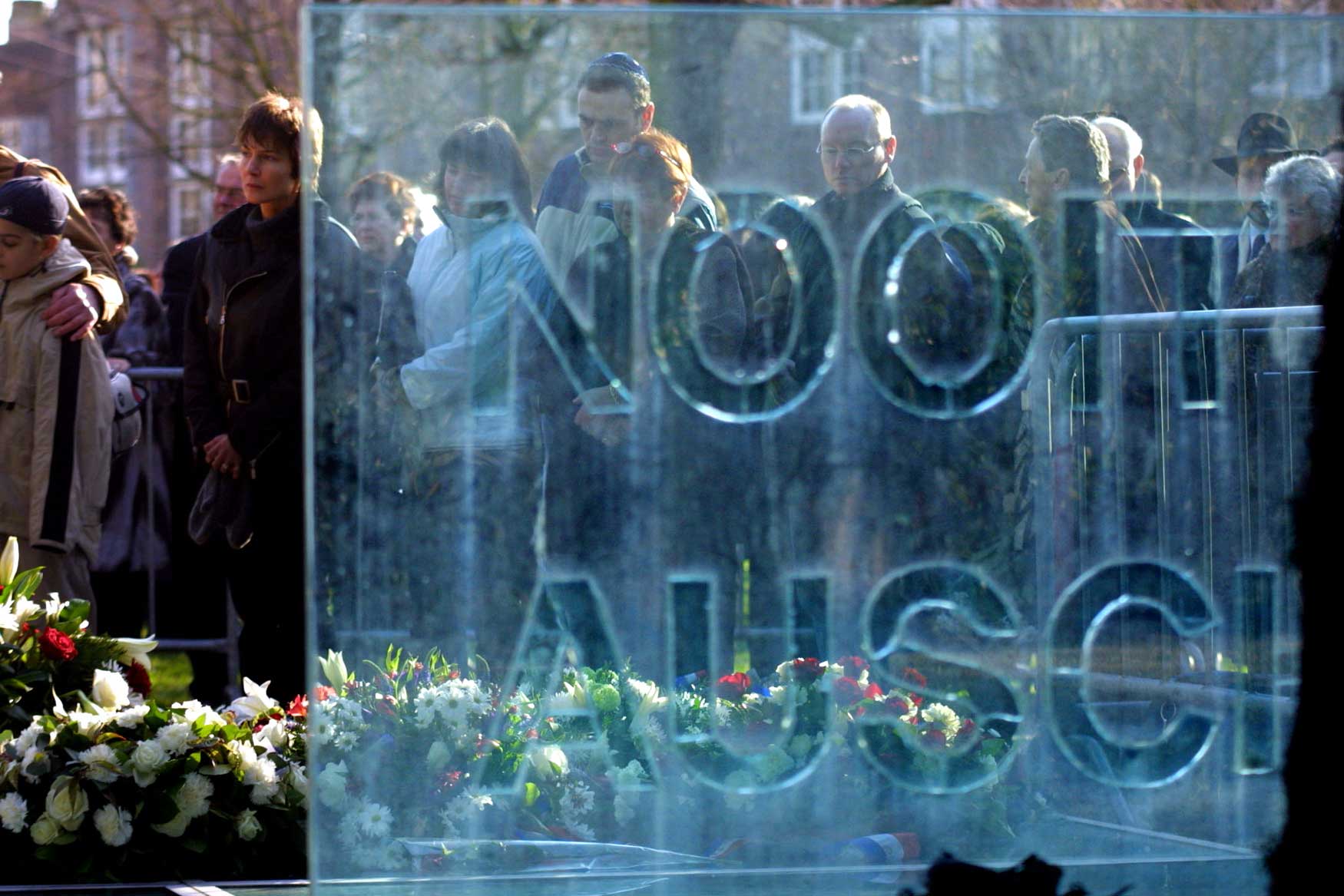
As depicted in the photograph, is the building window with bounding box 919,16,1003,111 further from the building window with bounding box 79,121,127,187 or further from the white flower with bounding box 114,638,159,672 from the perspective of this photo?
the building window with bounding box 79,121,127,187

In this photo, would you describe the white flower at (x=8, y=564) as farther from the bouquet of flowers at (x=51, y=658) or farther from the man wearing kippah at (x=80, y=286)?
the man wearing kippah at (x=80, y=286)

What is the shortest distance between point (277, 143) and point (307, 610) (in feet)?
6.61

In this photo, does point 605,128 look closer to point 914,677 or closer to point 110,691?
point 914,677

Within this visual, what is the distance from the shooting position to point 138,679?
429 cm

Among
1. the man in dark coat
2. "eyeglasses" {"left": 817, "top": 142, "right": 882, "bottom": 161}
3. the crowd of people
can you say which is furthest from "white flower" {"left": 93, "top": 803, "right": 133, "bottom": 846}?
the man in dark coat

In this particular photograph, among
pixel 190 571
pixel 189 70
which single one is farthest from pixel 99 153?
pixel 190 571

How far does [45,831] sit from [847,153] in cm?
213

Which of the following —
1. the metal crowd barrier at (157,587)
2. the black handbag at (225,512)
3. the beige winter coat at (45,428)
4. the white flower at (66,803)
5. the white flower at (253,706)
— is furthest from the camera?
the metal crowd barrier at (157,587)

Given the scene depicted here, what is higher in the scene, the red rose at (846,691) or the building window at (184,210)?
the building window at (184,210)

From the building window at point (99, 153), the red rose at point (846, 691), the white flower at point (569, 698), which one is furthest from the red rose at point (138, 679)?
the building window at point (99, 153)

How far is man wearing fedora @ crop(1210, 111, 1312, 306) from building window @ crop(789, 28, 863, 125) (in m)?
0.61

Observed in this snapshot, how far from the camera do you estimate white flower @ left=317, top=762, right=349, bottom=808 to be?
274 centimetres

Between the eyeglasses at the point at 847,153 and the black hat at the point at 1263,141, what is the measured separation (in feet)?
1.89

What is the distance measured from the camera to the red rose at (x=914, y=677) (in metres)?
2.89
